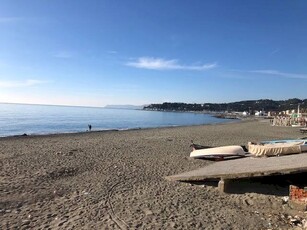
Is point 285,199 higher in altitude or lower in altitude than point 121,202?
higher

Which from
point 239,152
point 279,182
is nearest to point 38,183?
point 279,182

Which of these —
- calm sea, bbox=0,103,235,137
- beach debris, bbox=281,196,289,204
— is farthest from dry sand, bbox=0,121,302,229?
calm sea, bbox=0,103,235,137

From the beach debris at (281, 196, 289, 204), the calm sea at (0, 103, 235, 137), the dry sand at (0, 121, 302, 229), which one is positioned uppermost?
the beach debris at (281, 196, 289, 204)

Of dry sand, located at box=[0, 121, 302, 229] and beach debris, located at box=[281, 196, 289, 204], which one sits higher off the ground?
beach debris, located at box=[281, 196, 289, 204]

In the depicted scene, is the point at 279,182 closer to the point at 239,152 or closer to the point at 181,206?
the point at 181,206

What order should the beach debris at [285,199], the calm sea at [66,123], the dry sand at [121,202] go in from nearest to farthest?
the dry sand at [121,202] → the beach debris at [285,199] → the calm sea at [66,123]

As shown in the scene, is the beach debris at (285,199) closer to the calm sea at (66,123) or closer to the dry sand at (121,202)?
the dry sand at (121,202)

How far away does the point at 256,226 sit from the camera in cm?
673

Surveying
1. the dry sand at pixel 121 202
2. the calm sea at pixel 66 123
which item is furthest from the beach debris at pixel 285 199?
the calm sea at pixel 66 123

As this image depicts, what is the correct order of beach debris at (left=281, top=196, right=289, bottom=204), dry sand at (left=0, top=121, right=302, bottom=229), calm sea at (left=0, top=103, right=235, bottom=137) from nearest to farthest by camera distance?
dry sand at (left=0, top=121, right=302, bottom=229) < beach debris at (left=281, top=196, right=289, bottom=204) < calm sea at (left=0, top=103, right=235, bottom=137)

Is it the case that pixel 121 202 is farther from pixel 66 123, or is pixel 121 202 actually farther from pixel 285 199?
pixel 66 123

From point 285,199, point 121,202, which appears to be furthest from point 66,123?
point 285,199

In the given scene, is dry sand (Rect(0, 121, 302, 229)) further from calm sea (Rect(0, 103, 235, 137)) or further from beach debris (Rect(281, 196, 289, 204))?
calm sea (Rect(0, 103, 235, 137))

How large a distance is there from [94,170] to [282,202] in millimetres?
7573
